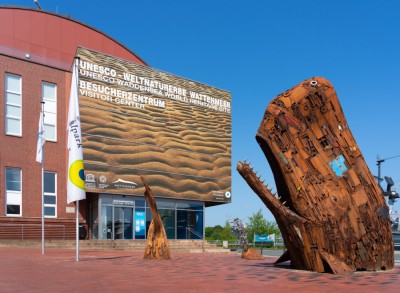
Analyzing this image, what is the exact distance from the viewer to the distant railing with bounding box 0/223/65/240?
101 ft

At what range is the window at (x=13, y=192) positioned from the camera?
3180cm

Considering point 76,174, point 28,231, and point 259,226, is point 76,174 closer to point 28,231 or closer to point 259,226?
point 28,231

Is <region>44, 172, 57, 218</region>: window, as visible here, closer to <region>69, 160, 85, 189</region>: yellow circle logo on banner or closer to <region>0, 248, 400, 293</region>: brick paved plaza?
<region>69, 160, 85, 189</region>: yellow circle logo on banner

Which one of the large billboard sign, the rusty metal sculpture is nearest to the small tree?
the large billboard sign

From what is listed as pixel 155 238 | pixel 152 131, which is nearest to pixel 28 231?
pixel 152 131

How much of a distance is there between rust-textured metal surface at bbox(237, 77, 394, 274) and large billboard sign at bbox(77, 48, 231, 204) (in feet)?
74.5

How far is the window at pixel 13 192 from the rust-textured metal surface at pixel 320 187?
22802 millimetres

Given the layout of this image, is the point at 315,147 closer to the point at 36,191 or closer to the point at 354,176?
the point at 354,176

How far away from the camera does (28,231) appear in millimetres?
Answer: 31750

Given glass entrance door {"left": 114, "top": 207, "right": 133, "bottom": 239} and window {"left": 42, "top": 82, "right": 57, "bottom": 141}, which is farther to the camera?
glass entrance door {"left": 114, "top": 207, "right": 133, "bottom": 239}

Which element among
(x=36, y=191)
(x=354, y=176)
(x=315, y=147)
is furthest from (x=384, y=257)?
(x=36, y=191)

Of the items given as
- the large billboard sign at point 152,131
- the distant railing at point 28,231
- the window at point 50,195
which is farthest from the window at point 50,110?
the distant railing at point 28,231

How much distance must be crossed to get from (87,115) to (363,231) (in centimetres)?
2486

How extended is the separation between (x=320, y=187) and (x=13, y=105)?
25.0 meters
